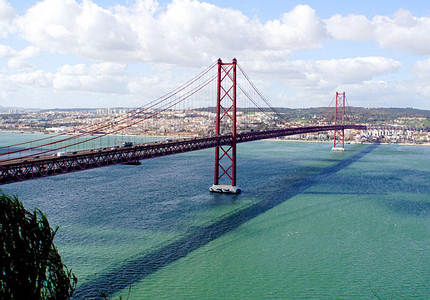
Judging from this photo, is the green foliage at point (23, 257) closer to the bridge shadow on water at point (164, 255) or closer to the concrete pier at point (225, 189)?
the bridge shadow on water at point (164, 255)

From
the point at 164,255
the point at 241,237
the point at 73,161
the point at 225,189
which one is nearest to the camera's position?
the point at 164,255

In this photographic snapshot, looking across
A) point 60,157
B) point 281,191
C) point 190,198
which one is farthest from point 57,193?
point 281,191

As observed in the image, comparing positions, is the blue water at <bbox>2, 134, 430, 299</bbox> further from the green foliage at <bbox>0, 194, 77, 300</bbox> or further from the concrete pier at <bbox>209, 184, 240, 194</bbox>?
the green foliage at <bbox>0, 194, 77, 300</bbox>

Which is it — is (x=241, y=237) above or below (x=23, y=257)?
below

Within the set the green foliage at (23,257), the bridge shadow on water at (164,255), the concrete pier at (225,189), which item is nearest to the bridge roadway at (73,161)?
the concrete pier at (225,189)

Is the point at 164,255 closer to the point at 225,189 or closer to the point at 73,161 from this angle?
the point at 73,161

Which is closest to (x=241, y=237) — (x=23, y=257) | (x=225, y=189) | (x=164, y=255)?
(x=164, y=255)

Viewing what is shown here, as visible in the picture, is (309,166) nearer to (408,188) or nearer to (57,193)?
(408,188)
